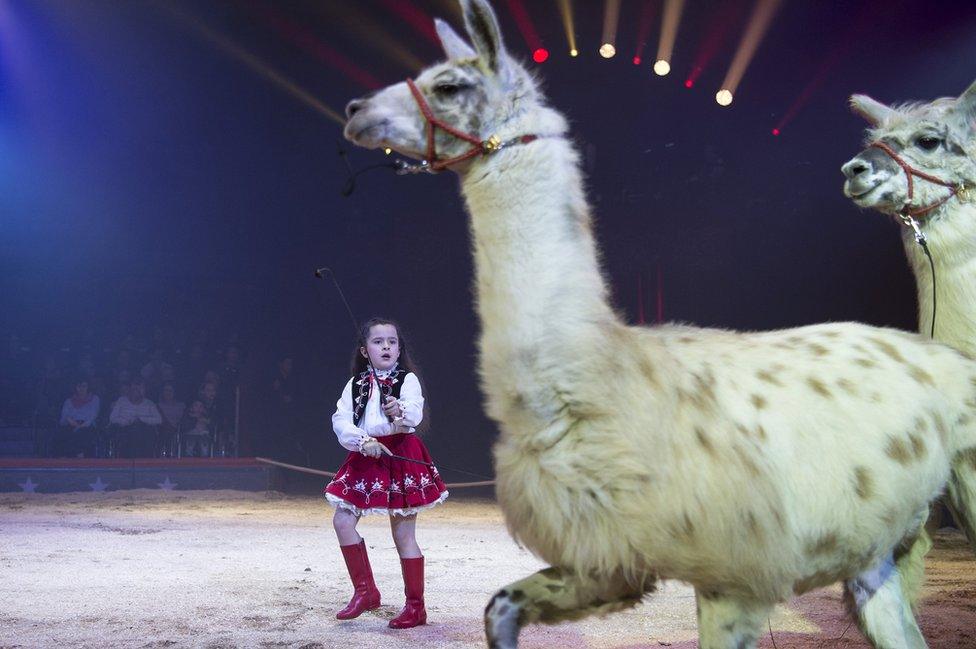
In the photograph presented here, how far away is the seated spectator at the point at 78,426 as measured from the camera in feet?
34.8

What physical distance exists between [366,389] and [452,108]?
2.23m

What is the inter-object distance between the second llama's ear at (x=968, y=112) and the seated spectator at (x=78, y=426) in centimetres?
974

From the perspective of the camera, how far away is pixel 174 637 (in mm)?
3711

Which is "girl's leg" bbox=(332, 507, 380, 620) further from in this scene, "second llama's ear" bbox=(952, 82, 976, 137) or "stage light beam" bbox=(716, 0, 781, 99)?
"stage light beam" bbox=(716, 0, 781, 99)

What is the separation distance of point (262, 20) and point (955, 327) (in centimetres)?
976

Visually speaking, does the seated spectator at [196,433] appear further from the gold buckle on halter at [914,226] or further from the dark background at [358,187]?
the gold buckle on halter at [914,226]

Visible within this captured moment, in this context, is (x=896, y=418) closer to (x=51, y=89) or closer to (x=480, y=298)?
(x=480, y=298)

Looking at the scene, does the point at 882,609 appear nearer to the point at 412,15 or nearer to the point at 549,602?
the point at 549,602

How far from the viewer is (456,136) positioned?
230cm

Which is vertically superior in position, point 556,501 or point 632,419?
point 632,419

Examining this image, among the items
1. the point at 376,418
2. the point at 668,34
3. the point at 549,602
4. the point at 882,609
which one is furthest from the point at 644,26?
the point at 549,602

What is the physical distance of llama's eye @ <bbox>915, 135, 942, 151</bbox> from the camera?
319cm

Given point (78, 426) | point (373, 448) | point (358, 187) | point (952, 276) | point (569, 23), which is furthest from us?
point (358, 187)

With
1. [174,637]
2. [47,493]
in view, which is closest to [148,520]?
[47,493]
